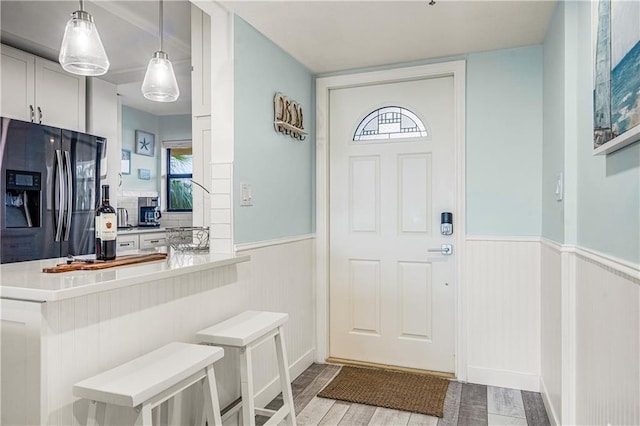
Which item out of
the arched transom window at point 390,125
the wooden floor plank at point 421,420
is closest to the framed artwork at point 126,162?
the arched transom window at point 390,125

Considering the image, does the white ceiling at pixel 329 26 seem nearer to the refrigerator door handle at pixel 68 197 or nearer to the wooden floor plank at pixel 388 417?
the refrigerator door handle at pixel 68 197

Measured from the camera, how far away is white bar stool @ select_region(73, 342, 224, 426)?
1.26m

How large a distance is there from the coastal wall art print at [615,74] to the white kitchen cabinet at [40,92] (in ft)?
11.7

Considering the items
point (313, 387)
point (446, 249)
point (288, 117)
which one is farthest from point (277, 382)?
point (288, 117)

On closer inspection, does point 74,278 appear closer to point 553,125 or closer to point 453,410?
point 453,410

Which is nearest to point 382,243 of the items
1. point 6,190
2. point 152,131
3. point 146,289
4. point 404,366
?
point 404,366

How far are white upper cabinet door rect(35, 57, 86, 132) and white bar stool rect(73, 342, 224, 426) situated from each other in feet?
8.51

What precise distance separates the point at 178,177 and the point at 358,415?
3.91 metres

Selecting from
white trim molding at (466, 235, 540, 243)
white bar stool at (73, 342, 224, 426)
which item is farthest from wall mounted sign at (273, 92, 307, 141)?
white bar stool at (73, 342, 224, 426)

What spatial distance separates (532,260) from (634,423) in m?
1.71

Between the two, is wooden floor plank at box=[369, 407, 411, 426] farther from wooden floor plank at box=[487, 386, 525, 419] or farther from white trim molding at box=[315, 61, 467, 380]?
white trim molding at box=[315, 61, 467, 380]

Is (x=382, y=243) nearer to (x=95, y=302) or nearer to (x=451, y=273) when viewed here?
(x=451, y=273)

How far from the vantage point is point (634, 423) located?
1135mm

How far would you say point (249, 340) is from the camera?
184 centimetres
